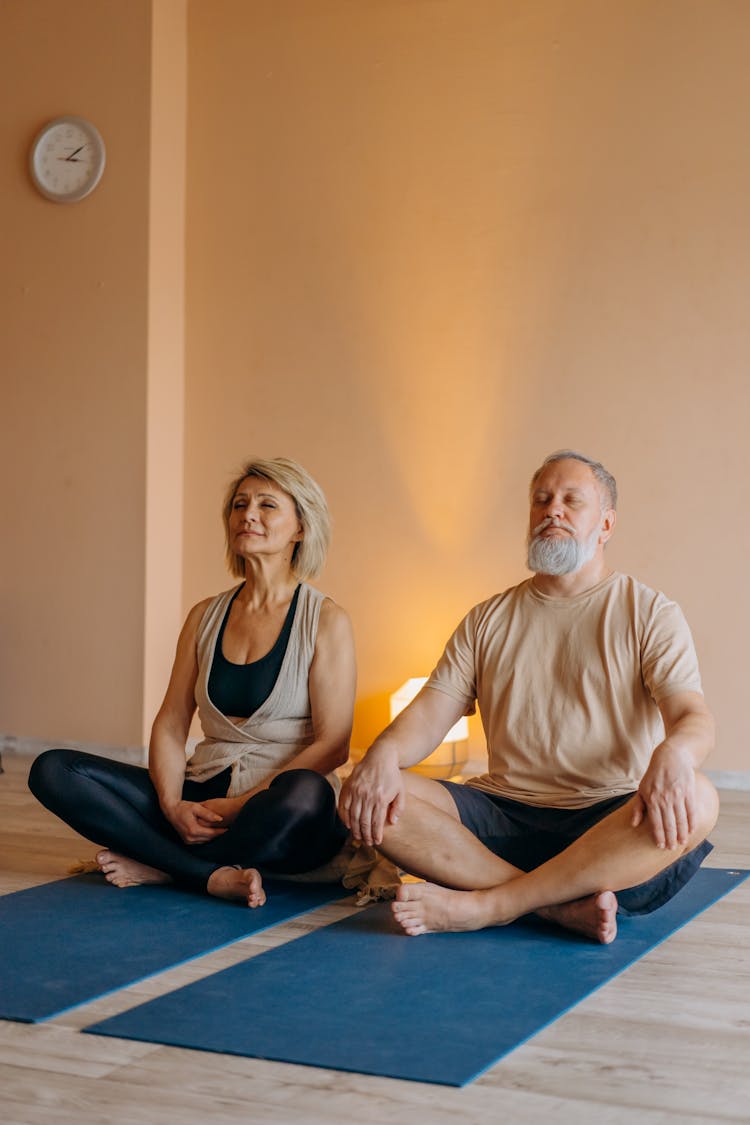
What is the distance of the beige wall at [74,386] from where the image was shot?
4.82 meters

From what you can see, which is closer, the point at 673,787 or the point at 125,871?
the point at 673,787

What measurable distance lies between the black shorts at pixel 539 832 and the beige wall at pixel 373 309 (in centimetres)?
177

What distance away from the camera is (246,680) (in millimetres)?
3016

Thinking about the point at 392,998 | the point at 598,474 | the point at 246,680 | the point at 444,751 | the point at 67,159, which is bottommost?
the point at 444,751

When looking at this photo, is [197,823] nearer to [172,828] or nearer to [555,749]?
[172,828]

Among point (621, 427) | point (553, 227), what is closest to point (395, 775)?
point (621, 427)

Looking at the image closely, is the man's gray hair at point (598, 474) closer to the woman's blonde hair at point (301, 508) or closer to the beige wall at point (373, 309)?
the woman's blonde hair at point (301, 508)

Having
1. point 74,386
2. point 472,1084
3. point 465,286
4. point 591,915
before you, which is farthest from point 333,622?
point 74,386

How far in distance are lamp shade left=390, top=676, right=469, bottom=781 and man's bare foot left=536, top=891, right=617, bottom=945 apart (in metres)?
1.92

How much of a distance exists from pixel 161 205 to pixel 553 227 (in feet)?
4.62

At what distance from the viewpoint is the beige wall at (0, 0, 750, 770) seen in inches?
171

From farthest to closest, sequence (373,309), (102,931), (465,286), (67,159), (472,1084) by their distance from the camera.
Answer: (67,159)
(373,309)
(465,286)
(102,931)
(472,1084)

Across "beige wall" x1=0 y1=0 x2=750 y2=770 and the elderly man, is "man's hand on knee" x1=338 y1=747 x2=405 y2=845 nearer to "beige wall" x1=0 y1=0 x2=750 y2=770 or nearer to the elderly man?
the elderly man

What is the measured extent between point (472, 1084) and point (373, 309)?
337cm
